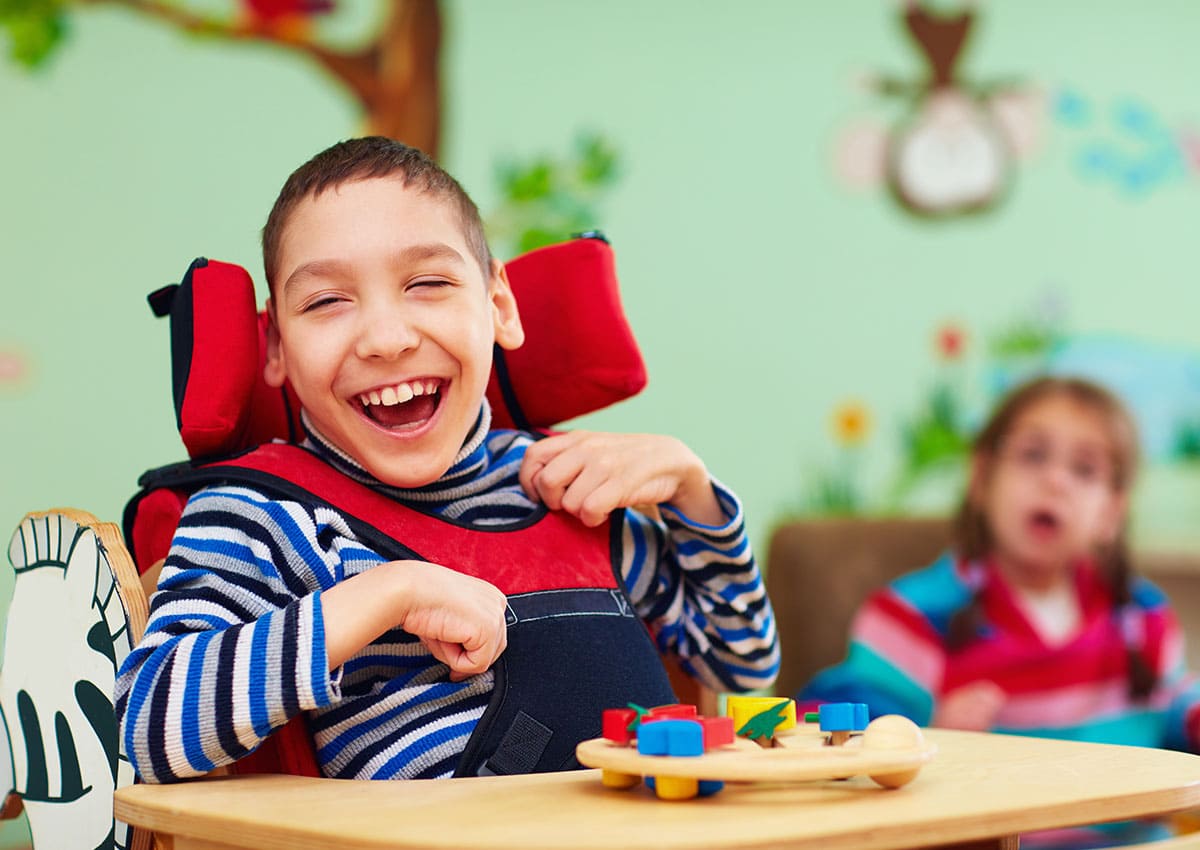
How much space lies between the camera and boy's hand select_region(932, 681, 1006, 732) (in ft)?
6.57

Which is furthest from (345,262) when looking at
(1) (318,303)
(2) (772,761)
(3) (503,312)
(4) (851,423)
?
(4) (851,423)

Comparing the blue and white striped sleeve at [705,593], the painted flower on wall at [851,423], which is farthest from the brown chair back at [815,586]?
the blue and white striped sleeve at [705,593]

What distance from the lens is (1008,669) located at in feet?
6.76

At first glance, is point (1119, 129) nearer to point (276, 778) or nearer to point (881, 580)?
point (881, 580)

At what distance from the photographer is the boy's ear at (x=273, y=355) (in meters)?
0.97

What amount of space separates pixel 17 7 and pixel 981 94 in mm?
1684

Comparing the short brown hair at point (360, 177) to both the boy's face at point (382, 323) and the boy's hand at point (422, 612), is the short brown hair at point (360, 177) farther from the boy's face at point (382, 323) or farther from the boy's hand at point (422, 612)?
the boy's hand at point (422, 612)

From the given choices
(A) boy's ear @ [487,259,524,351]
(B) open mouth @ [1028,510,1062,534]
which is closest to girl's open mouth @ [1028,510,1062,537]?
(B) open mouth @ [1028,510,1062,534]

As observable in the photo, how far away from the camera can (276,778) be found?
2.49ft

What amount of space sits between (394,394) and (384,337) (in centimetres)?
5

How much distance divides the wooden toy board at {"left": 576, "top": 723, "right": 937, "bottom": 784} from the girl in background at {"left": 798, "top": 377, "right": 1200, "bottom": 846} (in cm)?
137

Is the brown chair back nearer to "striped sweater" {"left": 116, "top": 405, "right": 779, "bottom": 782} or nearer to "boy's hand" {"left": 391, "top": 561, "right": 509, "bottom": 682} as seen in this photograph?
"striped sweater" {"left": 116, "top": 405, "right": 779, "bottom": 782}

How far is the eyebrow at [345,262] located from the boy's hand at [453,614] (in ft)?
0.73

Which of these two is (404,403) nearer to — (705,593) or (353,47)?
(705,593)
